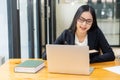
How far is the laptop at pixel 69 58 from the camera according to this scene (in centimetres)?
163

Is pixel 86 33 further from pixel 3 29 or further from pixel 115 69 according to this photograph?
pixel 3 29

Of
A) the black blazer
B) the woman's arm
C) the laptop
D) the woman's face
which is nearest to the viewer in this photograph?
the laptop

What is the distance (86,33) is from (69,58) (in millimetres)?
852

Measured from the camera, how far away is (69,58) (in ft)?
5.42

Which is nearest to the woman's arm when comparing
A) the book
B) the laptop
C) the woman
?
the woman

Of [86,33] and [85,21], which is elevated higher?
[85,21]

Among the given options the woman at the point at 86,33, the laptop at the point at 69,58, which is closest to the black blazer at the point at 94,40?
the woman at the point at 86,33

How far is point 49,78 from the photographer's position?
1653 millimetres

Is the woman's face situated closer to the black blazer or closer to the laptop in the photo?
the black blazer

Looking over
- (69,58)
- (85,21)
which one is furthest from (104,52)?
(69,58)

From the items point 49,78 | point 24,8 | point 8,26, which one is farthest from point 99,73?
point 24,8

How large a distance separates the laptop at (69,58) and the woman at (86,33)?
66 centimetres

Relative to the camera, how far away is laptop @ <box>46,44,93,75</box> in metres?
1.63

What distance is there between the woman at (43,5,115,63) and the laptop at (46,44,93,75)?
66 cm
